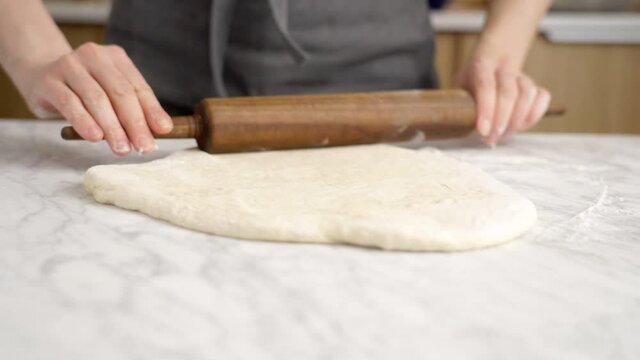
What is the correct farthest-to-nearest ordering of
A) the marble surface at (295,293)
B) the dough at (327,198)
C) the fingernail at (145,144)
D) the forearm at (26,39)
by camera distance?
the forearm at (26,39) < the fingernail at (145,144) < the dough at (327,198) < the marble surface at (295,293)

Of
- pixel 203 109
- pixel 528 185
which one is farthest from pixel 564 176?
pixel 203 109

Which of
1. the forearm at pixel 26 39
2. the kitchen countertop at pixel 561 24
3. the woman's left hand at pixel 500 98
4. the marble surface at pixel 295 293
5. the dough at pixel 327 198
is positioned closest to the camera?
the marble surface at pixel 295 293

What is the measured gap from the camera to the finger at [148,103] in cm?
86

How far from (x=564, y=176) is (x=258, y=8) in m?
0.47

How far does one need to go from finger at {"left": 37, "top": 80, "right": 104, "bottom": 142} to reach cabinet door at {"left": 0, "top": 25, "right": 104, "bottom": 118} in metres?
1.25

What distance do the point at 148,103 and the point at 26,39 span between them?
210 millimetres

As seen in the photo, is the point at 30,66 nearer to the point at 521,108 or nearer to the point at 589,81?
the point at 521,108

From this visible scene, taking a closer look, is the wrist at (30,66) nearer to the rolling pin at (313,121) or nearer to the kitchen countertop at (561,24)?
the rolling pin at (313,121)

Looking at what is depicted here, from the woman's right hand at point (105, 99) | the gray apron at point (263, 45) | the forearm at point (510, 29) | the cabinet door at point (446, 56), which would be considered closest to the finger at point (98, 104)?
the woman's right hand at point (105, 99)

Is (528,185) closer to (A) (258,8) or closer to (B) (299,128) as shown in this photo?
(B) (299,128)

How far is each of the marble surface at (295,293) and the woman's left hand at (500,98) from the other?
299 millimetres

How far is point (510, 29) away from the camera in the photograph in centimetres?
125

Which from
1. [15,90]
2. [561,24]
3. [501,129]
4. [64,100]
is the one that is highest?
[64,100]

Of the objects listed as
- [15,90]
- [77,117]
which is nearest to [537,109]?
[77,117]
